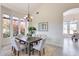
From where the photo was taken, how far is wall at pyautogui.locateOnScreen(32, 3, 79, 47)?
2.76m

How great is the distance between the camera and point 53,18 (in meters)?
2.82

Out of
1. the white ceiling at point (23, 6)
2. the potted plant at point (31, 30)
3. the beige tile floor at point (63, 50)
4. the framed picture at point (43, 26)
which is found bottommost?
the beige tile floor at point (63, 50)

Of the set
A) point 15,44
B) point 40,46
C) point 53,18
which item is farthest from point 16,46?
point 53,18

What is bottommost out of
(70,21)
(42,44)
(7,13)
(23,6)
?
(42,44)

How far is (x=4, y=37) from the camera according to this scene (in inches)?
106

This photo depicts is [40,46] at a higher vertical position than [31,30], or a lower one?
lower

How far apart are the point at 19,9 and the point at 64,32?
1277mm

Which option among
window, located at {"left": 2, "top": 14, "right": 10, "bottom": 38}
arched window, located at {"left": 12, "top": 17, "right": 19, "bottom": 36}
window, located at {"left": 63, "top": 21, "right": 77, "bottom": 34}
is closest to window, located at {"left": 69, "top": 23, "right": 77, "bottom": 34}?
window, located at {"left": 63, "top": 21, "right": 77, "bottom": 34}

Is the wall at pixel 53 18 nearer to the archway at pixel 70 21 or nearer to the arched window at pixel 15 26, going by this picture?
the archway at pixel 70 21

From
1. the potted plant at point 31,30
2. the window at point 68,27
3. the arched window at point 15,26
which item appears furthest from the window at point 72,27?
the arched window at point 15,26

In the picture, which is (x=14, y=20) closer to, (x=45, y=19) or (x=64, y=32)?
(x=45, y=19)

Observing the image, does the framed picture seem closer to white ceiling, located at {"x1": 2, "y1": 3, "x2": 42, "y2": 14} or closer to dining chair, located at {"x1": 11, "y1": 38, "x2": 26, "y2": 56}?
white ceiling, located at {"x1": 2, "y1": 3, "x2": 42, "y2": 14}

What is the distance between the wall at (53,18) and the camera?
2759mm

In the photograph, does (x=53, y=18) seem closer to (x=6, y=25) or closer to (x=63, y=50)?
(x=63, y=50)
